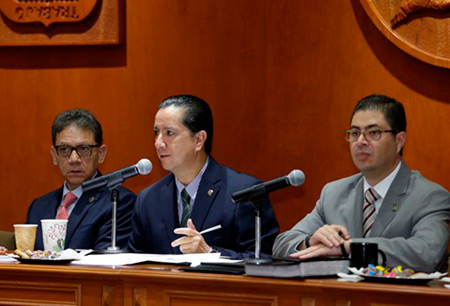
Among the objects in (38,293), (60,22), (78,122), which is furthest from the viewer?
(60,22)

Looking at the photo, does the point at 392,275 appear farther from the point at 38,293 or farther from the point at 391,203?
the point at 38,293

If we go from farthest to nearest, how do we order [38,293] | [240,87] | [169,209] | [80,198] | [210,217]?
1. [240,87]
2. [80,198]
3. [169,209]
4. [210,217]
5. [38,293]

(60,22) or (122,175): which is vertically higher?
(60,22)

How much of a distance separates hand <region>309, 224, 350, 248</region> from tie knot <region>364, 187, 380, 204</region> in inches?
19.8

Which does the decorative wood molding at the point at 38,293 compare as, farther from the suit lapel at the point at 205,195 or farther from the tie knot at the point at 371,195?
the tie knot at the point at 371,195

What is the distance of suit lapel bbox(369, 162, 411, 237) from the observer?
11.5ft

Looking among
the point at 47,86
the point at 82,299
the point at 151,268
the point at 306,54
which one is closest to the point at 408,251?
the point at 151,268

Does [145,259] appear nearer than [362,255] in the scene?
No

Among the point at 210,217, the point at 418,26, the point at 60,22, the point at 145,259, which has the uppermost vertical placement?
the point at 60,22

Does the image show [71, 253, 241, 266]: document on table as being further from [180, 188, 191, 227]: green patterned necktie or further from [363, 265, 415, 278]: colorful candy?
[363, 265, 415, 278]: colorful candy

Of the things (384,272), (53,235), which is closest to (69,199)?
(53,235)

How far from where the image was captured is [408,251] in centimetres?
321

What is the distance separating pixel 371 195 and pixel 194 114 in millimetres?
957

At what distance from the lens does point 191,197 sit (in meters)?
4.02
